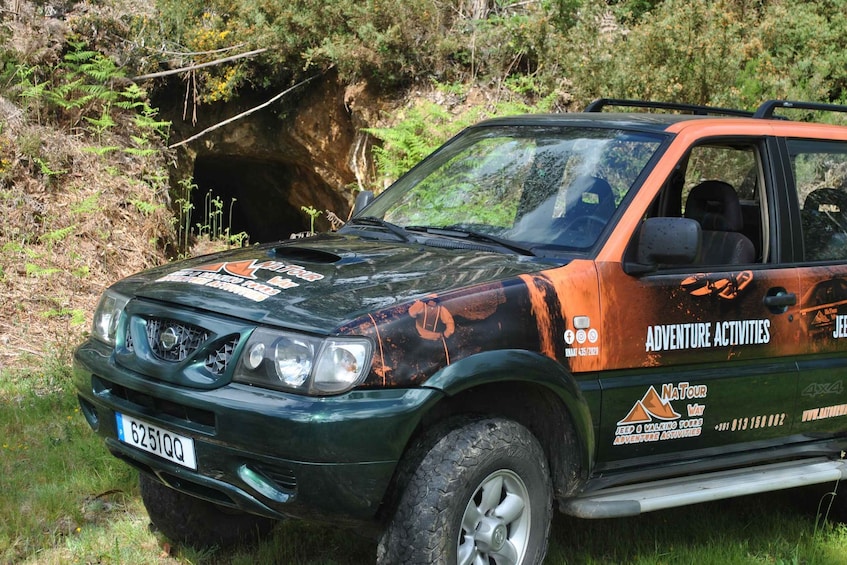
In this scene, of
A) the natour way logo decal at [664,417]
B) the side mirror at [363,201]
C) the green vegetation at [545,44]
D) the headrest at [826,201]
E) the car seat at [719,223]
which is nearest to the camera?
the natour way logo decal at [664,417]

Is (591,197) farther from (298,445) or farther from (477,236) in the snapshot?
(298,445)

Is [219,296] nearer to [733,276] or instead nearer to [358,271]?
[358,271]

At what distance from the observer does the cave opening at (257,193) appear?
1366cm

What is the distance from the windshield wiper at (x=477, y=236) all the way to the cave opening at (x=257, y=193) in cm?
914

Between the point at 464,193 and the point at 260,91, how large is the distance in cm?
831

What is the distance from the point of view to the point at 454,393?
3.11 m

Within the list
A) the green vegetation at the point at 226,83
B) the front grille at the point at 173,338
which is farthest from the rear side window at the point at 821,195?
the front grille at the point at 173,338

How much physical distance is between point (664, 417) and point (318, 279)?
152cm

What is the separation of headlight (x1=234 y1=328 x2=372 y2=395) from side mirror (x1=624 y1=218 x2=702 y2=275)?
1.27m

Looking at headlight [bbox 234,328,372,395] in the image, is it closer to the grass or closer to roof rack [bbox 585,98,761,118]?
the grass

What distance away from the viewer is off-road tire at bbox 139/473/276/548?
4.06 m

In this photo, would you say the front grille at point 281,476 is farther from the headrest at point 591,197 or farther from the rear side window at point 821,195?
the rear side window at point 821,195

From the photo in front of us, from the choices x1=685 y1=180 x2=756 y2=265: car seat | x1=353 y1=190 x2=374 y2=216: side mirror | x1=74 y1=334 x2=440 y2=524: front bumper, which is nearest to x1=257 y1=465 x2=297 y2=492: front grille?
x1=74 y1=334 x2=440 y2=524: front bumper

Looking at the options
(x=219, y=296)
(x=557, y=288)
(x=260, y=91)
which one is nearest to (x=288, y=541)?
(x=219, y=296)
